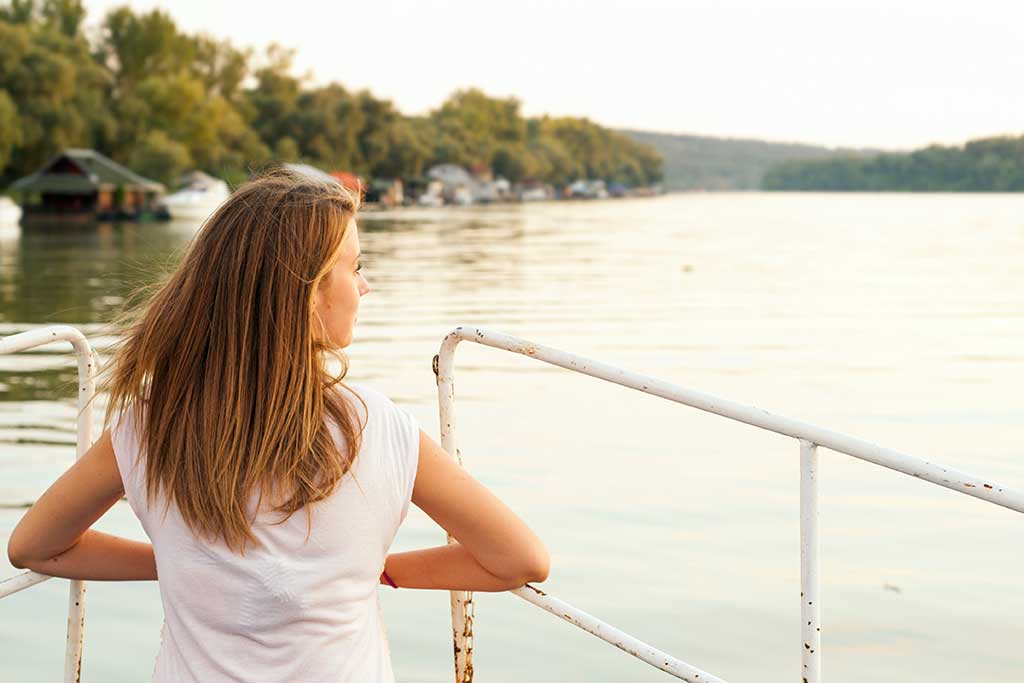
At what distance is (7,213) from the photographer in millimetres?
75875

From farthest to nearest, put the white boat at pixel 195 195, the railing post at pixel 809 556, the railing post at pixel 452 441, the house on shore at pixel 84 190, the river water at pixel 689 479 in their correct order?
the white boat at pixel 195 195 → the house on shore at pixel 84 190 → the river water at pixel 689 479 → the railing post at pixel 452 441 → the railing post at pixel 809 556

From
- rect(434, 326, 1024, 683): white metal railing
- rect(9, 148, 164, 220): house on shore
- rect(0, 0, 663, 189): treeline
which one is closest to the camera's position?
rect(434, 326, 1024, 683): white metal railing

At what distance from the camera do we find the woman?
192 centimetres

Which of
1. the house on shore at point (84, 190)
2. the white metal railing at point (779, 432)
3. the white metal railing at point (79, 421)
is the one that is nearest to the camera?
the white metal railing at point (779, 432)

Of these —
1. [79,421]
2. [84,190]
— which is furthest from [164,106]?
[79,421]

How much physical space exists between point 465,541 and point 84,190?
267ft

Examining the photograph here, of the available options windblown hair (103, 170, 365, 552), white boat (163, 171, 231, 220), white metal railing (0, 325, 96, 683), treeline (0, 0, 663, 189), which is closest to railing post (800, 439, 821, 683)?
windblown hair (103, 170, 365, 552)

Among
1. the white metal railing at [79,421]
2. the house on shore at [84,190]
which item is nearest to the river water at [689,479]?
the white metal railing at [79,421]

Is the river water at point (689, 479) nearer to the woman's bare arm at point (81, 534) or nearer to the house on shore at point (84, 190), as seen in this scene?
the woman's bare arm at point (81, 534)

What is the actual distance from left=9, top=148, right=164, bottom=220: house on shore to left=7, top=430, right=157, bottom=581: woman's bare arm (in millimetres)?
79021

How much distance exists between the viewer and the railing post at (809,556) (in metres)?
2.38

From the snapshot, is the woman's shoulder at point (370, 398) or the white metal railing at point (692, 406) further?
the white metal railing at point (692, 406)

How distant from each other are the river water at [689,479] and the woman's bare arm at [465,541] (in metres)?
0.80

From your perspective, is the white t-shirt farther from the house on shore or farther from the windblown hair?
the house on shore
